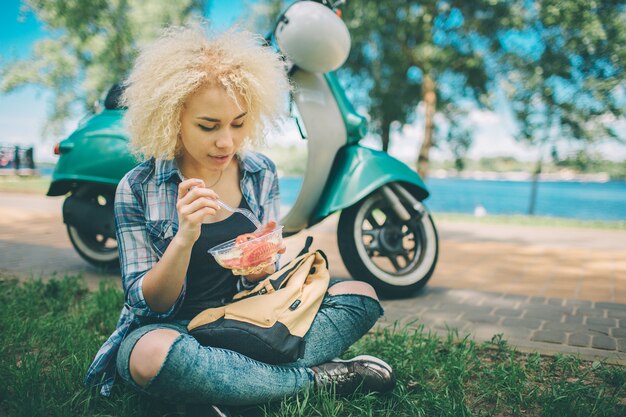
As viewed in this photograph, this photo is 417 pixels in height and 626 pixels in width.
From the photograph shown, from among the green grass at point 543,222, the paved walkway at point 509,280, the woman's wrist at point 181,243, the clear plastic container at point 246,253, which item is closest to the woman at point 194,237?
the woman's wrist at point 181,243

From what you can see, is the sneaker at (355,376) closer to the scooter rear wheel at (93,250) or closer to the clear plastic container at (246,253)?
the clear plastic container at (246,253)

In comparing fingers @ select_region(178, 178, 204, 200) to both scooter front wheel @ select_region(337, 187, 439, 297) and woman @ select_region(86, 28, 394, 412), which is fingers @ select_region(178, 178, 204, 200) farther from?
scooter front wheel @ select_region(337, 187, 439, 297)

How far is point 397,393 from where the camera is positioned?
1.73 m

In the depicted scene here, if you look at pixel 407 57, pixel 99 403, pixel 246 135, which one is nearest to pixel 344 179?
pixel 246 135

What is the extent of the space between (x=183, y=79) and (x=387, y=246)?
1856 mm

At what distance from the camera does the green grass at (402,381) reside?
1.57 m

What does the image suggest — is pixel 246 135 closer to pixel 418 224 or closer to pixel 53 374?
pixel 53 374

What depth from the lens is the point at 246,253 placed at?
1.46 meters

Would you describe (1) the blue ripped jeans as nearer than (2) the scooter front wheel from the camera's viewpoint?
Yes

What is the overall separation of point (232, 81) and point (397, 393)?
4.02 feet

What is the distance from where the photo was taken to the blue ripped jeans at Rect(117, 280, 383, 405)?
4.42 ft

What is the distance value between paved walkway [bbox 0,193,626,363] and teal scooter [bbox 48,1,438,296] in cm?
31

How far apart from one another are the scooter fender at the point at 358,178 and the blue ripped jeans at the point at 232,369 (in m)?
1.16

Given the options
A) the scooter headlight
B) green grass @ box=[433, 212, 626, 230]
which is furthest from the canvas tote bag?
green grass @ box=[433, 212, 626, 230]
